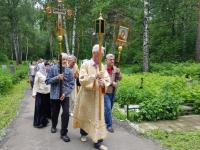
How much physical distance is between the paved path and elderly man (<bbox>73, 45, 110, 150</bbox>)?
1.16 feet

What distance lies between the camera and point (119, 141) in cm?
927

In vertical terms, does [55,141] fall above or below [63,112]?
below

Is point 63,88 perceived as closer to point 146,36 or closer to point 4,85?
point 4,85

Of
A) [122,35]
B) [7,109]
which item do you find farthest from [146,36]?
[122,35]

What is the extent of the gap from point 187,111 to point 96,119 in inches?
193

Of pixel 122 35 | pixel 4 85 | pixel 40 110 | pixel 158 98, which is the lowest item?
pixel 4 85

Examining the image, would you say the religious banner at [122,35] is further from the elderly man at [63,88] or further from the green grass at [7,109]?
the green grass at [7,109]

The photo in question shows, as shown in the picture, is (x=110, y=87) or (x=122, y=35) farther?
(x=122, y=35)

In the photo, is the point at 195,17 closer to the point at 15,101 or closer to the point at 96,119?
the point at 15,101

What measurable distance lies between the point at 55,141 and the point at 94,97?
1.43m

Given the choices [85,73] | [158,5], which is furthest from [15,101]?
[158,5]

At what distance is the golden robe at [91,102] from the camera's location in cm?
835

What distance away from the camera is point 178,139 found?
9.34 metres

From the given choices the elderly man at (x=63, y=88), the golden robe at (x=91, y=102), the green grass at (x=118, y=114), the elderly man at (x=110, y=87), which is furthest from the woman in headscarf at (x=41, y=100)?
the golden robe at (x=91, y=102)
